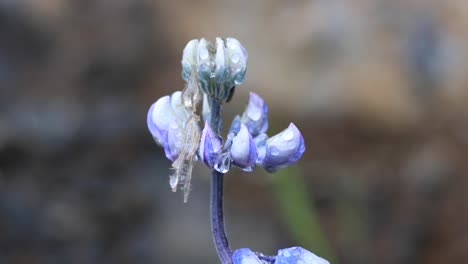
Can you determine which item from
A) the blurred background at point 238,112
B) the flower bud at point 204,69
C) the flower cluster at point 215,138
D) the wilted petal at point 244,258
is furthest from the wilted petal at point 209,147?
the blurred background at point 238,112

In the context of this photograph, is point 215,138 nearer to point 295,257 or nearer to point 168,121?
point 168,121

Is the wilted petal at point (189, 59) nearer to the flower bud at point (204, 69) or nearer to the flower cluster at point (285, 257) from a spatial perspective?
the flower bud at point (204, 69)

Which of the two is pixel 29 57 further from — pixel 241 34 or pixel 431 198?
pixel 431 198

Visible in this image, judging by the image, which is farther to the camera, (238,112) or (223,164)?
(238,112)

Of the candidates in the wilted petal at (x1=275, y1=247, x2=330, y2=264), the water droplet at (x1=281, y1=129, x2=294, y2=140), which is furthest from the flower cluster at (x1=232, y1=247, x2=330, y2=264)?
the water droplet at (x1=281, y1=129, x2=294, y2=140)

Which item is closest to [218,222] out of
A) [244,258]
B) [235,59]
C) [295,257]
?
[244,258]

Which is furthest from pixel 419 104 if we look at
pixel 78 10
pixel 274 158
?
pixel 274 158

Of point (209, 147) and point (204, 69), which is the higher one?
point (204, 69)

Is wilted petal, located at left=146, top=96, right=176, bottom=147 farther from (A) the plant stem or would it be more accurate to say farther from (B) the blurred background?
(B) the blurred background
